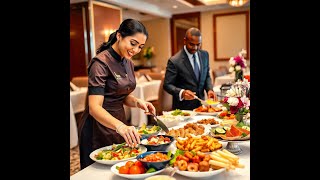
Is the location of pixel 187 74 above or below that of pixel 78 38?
below

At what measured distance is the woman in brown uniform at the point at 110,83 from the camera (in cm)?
150

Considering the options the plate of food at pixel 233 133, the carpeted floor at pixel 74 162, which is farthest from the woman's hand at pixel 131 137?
the carpeted floor at pixel 74 162

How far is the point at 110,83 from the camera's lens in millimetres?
1618

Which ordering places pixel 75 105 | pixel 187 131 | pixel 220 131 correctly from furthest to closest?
pixel 75 105 → pixel 187 131 → pixel 220 131

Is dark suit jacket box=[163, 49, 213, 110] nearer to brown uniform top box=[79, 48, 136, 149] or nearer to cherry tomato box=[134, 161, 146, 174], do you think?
brown uniform top box=[79, 48, 136, 149]

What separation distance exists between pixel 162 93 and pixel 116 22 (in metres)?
4.70

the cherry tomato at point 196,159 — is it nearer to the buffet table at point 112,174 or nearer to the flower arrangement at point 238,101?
the buffet table at point 112,174

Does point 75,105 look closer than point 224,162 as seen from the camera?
No

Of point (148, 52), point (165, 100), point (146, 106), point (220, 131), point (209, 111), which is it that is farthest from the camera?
point (148, 52)

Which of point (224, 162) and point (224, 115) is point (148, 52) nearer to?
point (224, 115)

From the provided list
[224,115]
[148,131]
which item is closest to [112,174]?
[148,131]

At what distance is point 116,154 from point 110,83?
47 cm
